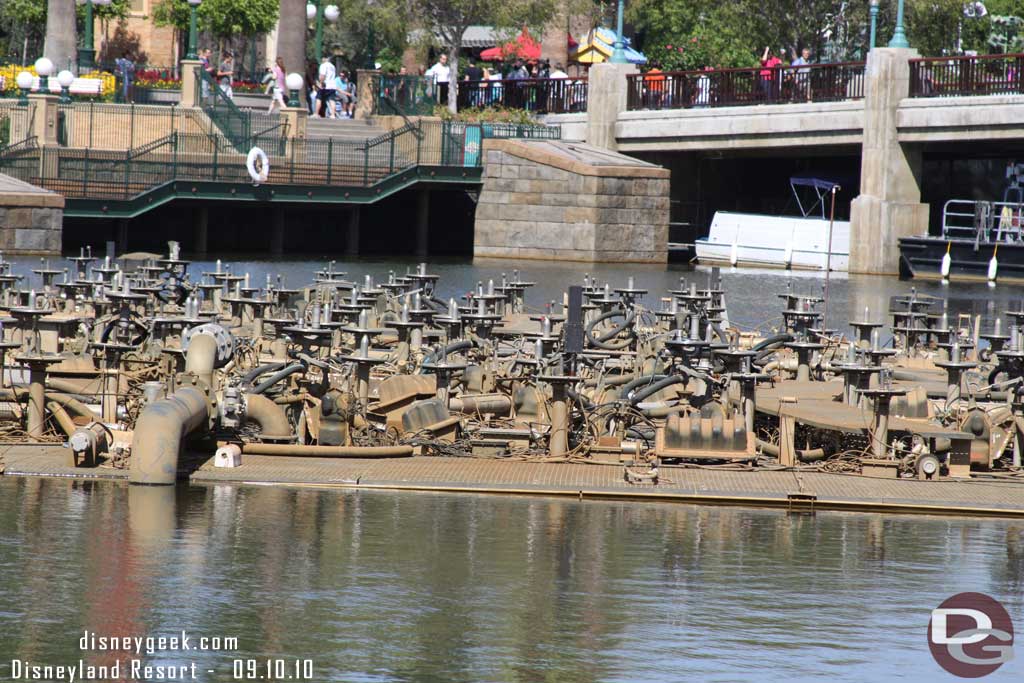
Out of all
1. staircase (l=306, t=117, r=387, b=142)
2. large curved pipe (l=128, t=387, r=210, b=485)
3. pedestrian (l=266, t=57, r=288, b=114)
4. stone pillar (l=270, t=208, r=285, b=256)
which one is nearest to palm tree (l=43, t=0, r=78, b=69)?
pedestrian (l=266, t=57, r=288, b=114)

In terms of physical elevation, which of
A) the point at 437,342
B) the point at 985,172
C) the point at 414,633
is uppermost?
the point at 985,172

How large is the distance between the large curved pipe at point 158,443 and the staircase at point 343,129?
126ft

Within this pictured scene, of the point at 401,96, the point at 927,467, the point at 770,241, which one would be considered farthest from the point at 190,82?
the point at 927,467

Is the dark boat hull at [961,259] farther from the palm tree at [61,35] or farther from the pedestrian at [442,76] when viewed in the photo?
the palm tree at [61,35]

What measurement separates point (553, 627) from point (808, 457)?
20.6 ft

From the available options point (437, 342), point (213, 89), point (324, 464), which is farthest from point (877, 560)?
point (213, 89)

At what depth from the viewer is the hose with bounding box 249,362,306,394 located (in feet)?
61.4

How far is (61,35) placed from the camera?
57.9m

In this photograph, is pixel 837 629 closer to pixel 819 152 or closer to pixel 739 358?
pixel 739 358

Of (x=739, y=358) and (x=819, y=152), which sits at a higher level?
(x=819, y=152)

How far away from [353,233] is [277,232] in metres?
2.44

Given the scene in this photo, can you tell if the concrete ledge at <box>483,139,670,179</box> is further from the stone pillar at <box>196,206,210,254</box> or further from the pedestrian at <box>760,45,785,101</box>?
the stone pillar at <box>196,206,210,254</box>

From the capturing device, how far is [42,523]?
51.3 feet

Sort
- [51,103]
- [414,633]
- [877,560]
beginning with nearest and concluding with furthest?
1. [414,633]
2. [877,560]
3. [51,103]
